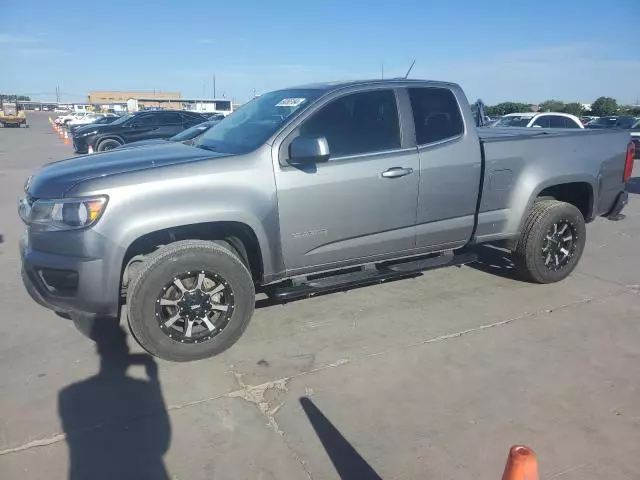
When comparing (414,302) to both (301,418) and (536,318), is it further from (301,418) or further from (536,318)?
(301,418)

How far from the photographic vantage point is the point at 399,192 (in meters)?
4.09

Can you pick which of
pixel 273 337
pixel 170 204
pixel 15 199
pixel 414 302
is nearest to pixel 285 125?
pixel 170 204

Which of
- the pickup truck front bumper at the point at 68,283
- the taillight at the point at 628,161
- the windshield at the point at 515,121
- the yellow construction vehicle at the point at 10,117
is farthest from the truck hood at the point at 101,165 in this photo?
the yellow construction vehicle at the point at 10,117

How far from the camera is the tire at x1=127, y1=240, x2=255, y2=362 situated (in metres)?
3.38

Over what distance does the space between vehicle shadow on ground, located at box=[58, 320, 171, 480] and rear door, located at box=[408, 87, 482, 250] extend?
8.10 ft

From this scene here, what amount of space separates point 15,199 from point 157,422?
333 inches

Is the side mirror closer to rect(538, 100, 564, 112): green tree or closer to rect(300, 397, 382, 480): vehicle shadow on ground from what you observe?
rect(300, 397, 382, 480): vehicle shadow on ground

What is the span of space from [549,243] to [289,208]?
9.17 ft

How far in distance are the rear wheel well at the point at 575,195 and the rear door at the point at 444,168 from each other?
43.0 inches

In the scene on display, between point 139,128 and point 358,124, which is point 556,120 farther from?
point 139,128

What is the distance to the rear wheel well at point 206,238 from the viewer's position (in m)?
3.51

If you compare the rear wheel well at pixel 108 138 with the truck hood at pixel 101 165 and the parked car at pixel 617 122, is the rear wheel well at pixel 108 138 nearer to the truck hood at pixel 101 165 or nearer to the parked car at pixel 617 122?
the truck hood at pixel 101 165

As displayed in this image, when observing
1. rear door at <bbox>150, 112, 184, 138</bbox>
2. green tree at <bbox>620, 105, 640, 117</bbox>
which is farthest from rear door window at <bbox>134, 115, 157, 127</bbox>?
green tree at <bbox>620, 105, 640, 117</bbox>

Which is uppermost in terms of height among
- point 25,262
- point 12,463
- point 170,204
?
point 170,204
